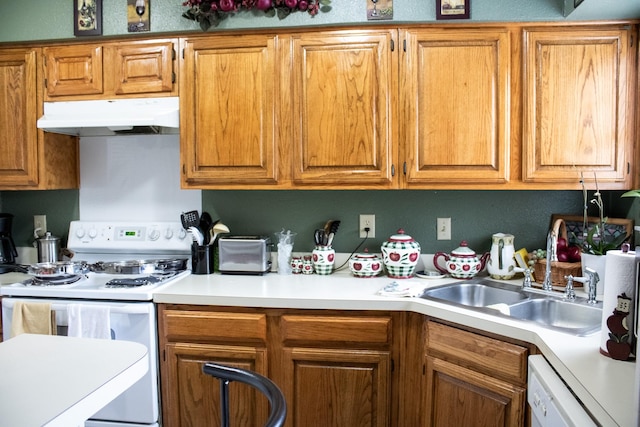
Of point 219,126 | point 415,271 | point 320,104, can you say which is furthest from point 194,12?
point 415,271

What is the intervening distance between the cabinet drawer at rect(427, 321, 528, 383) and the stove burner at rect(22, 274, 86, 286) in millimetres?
1667

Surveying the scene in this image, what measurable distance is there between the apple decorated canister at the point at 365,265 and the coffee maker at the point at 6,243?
189cm

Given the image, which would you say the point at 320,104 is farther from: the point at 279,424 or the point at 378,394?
the point at 279,424

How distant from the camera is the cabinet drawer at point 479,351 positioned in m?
1.60

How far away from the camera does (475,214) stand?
248 cm

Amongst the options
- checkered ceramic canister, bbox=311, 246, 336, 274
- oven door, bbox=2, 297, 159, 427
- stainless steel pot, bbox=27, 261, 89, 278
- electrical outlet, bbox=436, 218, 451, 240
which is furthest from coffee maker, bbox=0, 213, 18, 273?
electrical outlet, bbox=436, 218, 451, 240

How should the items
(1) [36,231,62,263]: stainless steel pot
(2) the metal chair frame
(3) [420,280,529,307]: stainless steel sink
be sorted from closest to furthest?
1. (2) the metal chair frame
2. (3) [420,280,529,307]: stainless steel sink
3. (1) [36,231,62,263]: stainless steel pot

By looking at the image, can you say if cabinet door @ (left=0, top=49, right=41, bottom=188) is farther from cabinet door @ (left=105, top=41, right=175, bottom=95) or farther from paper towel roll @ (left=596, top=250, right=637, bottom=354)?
paper towel roll @ (left=596, top=250, right=637, bottom=354)

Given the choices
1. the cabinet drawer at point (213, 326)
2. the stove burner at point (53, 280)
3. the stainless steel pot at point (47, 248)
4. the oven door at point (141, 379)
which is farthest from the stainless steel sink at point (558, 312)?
the stainless steel pot at point (47, 248)

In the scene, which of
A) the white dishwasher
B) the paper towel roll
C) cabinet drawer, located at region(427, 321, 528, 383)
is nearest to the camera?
the white dishwasher

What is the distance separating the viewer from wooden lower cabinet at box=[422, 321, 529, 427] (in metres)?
1.61

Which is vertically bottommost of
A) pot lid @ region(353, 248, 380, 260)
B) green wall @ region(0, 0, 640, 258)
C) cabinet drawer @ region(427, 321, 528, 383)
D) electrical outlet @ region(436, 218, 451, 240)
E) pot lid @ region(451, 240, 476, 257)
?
cabinet drawer @ region(427, 321, 528, 383)

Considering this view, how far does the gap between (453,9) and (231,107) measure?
3.61ft

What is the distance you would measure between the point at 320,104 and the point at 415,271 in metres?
0.98
